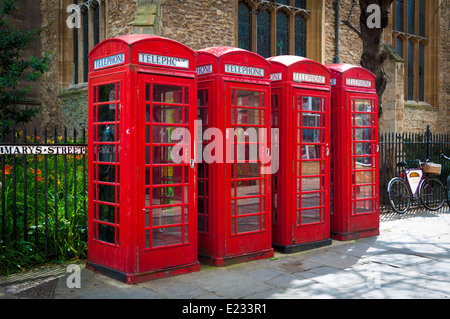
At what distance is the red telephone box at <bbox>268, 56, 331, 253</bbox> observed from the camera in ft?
21.4

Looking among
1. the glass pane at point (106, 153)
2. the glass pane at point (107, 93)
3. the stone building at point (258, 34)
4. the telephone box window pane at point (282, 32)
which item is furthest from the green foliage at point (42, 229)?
the telephone box window pane at point (282, 32)

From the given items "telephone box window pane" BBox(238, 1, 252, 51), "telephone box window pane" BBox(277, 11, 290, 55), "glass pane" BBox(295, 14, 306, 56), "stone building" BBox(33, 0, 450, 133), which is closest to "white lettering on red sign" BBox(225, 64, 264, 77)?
"stone building" BBox(33, 0, 450, 133)

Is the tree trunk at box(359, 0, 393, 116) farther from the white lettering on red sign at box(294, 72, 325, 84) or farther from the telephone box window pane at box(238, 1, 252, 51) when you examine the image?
the telephone box window pane at box(238, 1, 252, 51)

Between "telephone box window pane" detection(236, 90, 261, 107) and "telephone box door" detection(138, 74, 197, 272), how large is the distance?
0.72 m

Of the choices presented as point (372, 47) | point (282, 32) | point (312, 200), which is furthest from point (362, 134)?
point (282, 32)

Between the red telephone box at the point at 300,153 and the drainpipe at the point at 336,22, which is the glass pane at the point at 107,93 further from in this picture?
the drainpipe at the point at 336,22

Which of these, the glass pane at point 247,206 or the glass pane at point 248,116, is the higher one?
the glass pane at point 248,116

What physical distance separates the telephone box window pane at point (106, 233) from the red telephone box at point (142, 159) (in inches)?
0.4

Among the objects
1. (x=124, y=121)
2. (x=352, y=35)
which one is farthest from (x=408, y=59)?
(x=124, y=121)

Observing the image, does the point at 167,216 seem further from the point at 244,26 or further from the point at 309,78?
the point at 244,26

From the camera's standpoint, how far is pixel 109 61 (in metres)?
5.29

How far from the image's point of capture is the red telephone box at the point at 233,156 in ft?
18.9

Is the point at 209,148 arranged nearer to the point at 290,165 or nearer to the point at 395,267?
the point at 290,165
